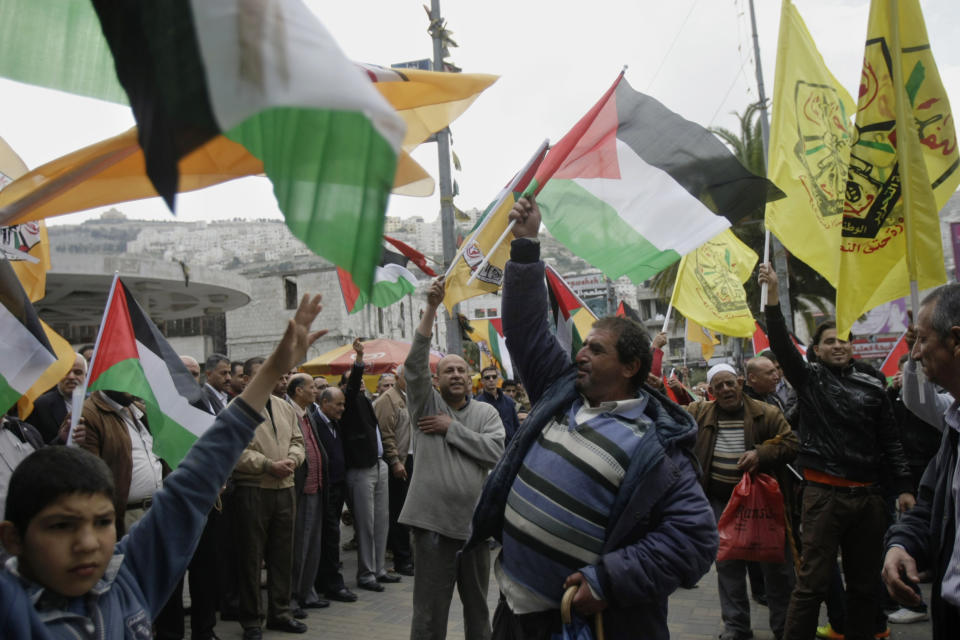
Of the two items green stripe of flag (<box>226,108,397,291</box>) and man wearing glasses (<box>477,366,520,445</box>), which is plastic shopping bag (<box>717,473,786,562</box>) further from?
green stripe of flag (<box>226,108,397,291</box>)

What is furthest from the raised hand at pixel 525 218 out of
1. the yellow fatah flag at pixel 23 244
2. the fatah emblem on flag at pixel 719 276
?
the fatah emblem on flag at pixel 719 276

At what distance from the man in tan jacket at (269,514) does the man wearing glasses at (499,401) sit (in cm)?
289

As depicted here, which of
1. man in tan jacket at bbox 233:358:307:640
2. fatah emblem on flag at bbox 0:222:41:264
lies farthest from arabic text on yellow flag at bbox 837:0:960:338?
man in tan jacket at bbox 233:358:307:640

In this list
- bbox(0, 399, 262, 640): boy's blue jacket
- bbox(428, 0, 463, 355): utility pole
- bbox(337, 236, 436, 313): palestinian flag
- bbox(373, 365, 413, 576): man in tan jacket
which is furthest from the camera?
bbox(428, 0, 463, 355): utility pole

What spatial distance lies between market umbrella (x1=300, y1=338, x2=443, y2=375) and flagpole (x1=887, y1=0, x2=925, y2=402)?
1115 cm

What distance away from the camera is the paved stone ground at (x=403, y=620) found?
6.04m

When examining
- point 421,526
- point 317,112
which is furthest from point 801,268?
point 317,112

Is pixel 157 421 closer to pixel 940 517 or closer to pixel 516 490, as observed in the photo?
pixel 516 490

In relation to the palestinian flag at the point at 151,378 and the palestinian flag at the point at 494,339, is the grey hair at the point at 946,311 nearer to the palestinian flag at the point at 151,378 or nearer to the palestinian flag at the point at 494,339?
the palestinian flag at the point at 151,378

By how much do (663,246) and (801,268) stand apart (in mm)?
21438

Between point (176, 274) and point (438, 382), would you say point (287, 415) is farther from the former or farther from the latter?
point (176, 274)

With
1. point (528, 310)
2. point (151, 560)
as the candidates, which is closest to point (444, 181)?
point (528, 310)

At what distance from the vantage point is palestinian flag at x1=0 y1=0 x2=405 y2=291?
1261 millimetres

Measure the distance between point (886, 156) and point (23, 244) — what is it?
4456 millimetres
